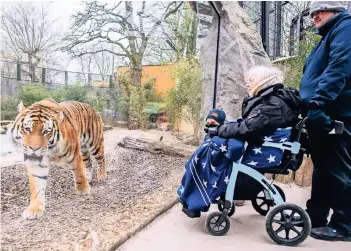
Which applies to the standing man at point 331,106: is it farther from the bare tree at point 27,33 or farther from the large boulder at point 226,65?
the bare tree at point 27,33

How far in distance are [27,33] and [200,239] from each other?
141 centimetres

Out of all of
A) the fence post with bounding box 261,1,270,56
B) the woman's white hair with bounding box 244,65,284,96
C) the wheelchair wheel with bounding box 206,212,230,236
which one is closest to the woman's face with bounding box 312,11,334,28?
the woman's white hair with bounding box 244,65,284,96

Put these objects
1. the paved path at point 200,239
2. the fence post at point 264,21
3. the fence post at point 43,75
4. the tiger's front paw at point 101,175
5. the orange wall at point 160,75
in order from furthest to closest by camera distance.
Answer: the fence post at point 264,21 → the orange wall at point 160,75 → the tiger's front paw at point 101,175 → the paved path at point 200,239 → the fence post at point 43,75

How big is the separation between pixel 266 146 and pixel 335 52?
24.2 inches

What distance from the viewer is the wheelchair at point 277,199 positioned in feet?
6.68

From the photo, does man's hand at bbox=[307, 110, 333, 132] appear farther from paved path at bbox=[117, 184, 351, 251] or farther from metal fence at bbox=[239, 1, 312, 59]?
metal fence at bbox=[239, 1, 312, 59]

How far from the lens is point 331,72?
1976mm

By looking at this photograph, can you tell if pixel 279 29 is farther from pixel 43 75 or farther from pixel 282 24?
pixel 43 75

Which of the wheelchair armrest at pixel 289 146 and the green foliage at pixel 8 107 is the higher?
the green foliage at pixel 8 107

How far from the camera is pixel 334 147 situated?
84.1 inches

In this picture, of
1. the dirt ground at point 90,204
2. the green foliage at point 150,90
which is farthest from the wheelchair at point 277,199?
the green foliage at point 150,90

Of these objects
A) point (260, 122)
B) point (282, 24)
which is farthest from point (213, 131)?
point (282, 24)

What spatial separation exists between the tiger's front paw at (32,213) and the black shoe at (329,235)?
150 centimetres

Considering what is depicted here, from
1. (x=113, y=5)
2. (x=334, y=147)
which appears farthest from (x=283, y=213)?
(x=113, y=5)
